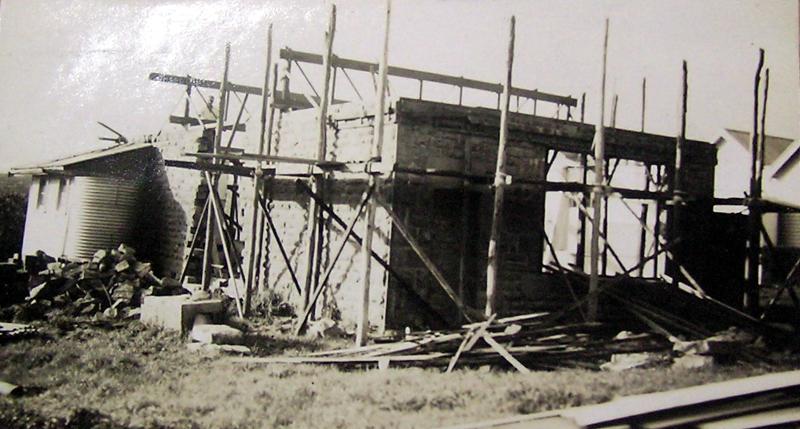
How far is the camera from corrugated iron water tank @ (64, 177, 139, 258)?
623 inches

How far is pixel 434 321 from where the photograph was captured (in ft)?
35.9

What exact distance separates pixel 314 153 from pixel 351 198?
179 cm

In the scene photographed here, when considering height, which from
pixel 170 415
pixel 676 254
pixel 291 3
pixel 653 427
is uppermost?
pixel 291 3

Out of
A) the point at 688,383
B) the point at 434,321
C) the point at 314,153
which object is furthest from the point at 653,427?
the point at 314,153

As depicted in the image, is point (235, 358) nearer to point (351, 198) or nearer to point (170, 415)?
point (170, 415)

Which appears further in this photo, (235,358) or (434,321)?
(434,321)

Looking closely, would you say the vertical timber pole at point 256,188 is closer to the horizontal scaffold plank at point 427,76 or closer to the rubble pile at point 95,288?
the horizontal scaffold plank at point 427,76

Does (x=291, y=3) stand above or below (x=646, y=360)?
above

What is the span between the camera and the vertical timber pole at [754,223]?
37.0 ft

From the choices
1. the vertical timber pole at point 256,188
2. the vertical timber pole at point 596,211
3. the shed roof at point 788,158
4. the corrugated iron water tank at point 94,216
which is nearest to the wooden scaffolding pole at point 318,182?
the vertical timber pole at point 256,188

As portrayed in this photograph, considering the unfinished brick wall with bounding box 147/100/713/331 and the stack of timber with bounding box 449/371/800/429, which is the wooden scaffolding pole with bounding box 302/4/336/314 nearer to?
the unfinished brick wall with bounding box 147/100/713/331

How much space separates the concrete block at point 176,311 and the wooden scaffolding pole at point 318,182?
1712mm

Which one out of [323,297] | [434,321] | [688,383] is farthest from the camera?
[323,297]

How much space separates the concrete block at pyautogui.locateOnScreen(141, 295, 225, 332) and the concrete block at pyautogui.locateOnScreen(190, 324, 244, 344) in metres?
0.49
